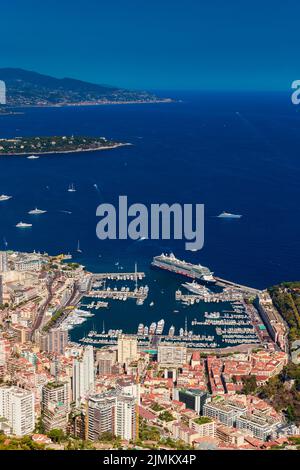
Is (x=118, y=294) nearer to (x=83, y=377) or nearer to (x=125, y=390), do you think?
(x=83, y=377)

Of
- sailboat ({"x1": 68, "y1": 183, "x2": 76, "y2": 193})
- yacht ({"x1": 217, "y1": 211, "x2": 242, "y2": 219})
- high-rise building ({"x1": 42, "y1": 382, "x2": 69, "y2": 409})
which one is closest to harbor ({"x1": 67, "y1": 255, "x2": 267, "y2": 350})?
high-rise building ({"x1": 42, "y1": 382, "x2": 69, "y2": 409})

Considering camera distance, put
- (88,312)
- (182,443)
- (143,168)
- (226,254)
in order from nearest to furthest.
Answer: (182,443) → (88,312) → (226,254) → (143,168)

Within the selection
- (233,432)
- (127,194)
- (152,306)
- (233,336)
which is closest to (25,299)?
(152,306)

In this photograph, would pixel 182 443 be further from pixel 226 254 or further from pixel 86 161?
pixel 86 161

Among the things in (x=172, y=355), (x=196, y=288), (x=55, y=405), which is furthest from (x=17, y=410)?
(x=196, y=288)

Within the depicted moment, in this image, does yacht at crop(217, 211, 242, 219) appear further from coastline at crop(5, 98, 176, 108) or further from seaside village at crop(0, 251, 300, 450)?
coastline at crop(5, 98, 176, 108)

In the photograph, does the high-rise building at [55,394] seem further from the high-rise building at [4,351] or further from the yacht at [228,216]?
the yacht at [228,216]
